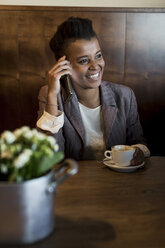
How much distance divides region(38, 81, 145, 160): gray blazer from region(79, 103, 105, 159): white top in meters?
0.04

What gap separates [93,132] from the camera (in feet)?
6.24

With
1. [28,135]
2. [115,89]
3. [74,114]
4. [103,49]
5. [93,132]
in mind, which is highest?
[103,49]

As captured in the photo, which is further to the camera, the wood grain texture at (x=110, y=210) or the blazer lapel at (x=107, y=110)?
the blazer lapel at (x=107, y=110)

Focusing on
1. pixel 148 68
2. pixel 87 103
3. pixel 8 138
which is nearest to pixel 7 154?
pixel 8 138

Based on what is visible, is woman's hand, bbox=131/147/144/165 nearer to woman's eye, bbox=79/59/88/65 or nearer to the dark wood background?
woman's eye, bbox=79/59/88/65

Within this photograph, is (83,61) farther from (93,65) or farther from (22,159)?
(22,159)

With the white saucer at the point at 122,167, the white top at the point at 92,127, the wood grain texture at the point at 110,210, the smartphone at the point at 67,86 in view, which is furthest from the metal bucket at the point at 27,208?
the smartphone at the point at 67,86

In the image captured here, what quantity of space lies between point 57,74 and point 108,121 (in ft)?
1.34

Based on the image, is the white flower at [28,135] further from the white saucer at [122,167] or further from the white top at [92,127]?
the white top at [92,127]

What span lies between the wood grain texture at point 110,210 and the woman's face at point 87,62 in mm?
714

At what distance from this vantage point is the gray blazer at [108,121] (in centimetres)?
185

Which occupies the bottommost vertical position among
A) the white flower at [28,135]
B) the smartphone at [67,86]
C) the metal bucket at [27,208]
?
the metal bucket at [27,208]

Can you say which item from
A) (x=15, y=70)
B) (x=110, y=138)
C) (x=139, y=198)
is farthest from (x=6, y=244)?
(x=15, y=70)

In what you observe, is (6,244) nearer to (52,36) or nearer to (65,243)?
(65,243)
